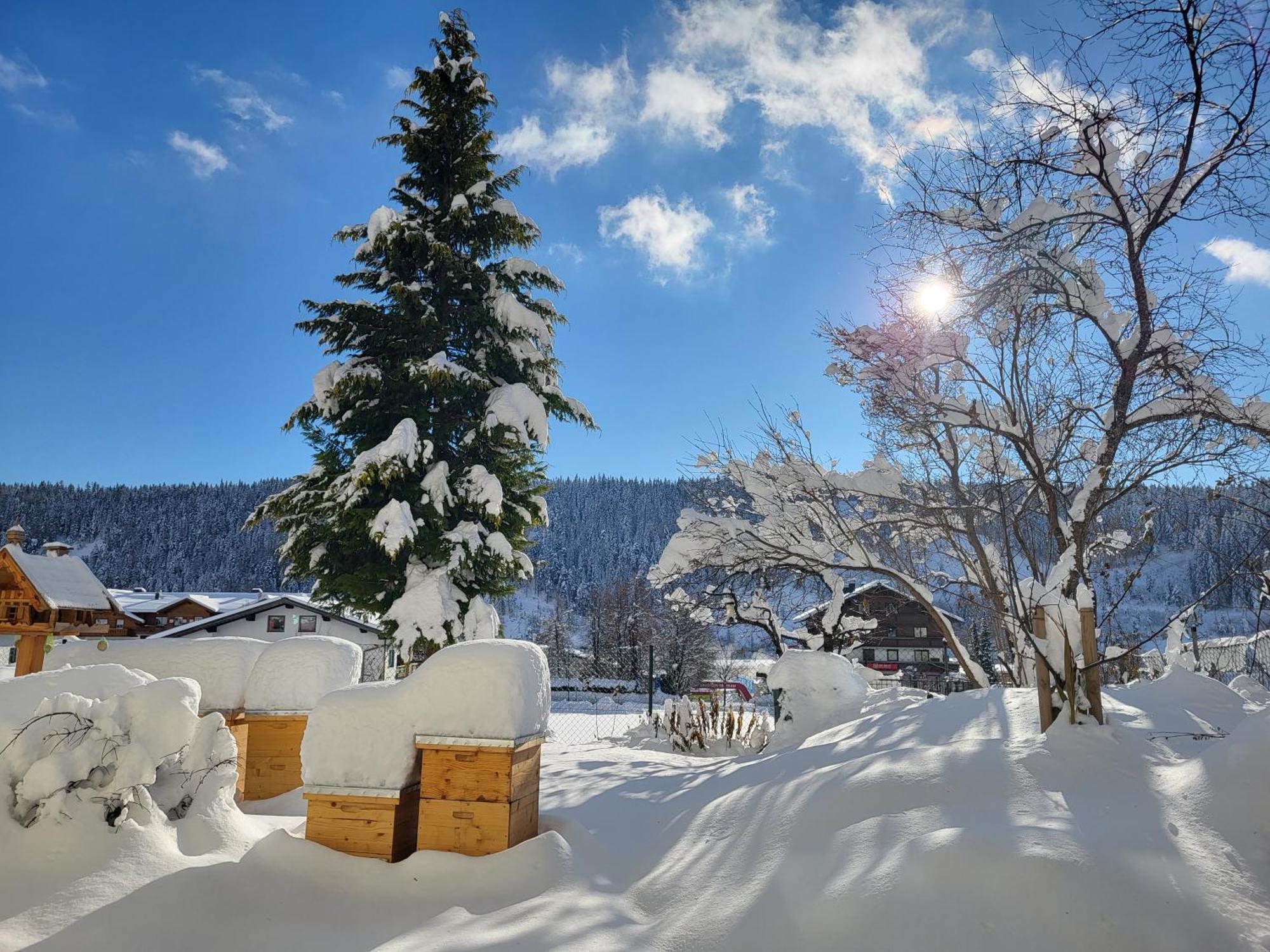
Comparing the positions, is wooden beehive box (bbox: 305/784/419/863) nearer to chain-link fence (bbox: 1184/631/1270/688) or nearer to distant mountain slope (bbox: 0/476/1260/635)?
chain-link fence (bbox: 1184/631/1270/688)

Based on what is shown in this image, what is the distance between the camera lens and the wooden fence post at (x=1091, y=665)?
479 cm

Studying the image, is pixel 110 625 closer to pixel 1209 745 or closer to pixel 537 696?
pixel 537 696

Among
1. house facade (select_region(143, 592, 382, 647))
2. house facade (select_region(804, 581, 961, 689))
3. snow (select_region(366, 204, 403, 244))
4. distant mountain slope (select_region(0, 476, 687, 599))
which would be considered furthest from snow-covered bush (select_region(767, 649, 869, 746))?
distant mountain slope (select_region(0, 476, 687, 599))

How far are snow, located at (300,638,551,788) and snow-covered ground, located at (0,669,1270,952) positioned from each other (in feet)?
1.62

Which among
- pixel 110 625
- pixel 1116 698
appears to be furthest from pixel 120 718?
pixel 110 625

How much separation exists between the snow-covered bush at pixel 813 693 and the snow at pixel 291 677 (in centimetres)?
622

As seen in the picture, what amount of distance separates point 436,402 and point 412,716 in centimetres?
813

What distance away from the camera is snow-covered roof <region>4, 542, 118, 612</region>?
10.4 metres

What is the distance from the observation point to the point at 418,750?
469cm

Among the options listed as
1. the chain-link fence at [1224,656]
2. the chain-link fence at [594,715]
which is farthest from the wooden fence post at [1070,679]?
the chain-link fence at [594,715]

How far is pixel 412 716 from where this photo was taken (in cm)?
462

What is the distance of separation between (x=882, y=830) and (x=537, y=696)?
238 cm

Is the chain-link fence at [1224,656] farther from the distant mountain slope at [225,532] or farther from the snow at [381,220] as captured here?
the distant mountain slope at [225,532]

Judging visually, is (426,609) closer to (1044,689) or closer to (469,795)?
(469,795)
